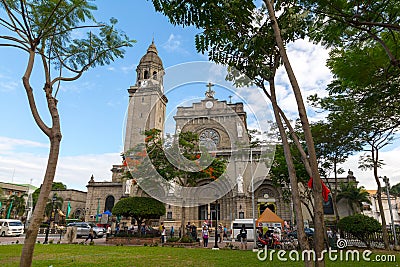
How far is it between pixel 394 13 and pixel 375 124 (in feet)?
24.2

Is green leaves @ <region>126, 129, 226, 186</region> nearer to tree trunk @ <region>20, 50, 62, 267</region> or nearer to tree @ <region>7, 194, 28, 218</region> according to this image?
tree trunk @ <region>20, 50, 62, 267</region>

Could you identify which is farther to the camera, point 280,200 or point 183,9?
point 280,200

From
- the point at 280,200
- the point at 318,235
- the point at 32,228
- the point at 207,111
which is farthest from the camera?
the point at 207,111

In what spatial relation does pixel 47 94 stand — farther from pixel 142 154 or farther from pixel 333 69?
pixel 142 154

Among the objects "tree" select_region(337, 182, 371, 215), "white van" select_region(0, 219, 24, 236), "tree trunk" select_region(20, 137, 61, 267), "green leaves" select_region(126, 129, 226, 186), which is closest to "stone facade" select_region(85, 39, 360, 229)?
"tree" select_region(337, 182, 371, 215)

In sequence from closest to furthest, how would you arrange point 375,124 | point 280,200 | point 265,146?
1. point 375,124
2. point 265,146
3. point 280,200

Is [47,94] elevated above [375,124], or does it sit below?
below

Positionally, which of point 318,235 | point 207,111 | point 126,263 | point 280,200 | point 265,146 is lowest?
A: point 126,263

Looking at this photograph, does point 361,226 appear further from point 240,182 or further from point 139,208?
point 240,182

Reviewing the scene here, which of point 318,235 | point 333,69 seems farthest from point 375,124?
point 318,235

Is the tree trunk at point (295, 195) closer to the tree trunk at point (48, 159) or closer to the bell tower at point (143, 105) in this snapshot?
the tree trunk at point (48, 159)

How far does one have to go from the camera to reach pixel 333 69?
375 inches

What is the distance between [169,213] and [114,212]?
13573mm

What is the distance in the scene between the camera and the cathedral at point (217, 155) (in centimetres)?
2952
